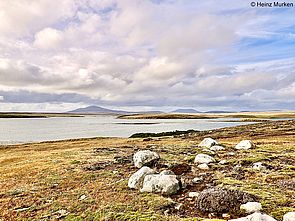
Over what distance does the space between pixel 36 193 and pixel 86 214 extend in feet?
15.1

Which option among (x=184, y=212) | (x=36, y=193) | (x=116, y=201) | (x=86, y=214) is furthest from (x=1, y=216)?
(x=184, y=212)

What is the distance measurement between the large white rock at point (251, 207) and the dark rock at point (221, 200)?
243 millimetres

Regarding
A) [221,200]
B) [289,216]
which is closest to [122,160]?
[221,200]

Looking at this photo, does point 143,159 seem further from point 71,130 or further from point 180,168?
point 71,130

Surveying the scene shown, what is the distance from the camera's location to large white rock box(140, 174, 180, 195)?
13845 mm

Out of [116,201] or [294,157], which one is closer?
[116,201]

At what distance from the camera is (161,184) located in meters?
14.0

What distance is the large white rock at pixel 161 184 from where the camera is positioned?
45.4 ft

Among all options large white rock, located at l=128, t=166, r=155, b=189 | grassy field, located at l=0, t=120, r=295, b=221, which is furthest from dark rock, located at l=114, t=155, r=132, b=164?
large white rock, located at l=128, t=166, r=155, b=189

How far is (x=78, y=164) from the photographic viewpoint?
22594 millimetres

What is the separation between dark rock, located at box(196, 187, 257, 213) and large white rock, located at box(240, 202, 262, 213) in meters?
0.24

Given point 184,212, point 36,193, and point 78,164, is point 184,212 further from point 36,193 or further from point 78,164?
point 78,164

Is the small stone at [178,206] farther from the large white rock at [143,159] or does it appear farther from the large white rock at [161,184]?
the large white rock at [143,159]

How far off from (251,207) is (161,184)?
4112 millimetres
